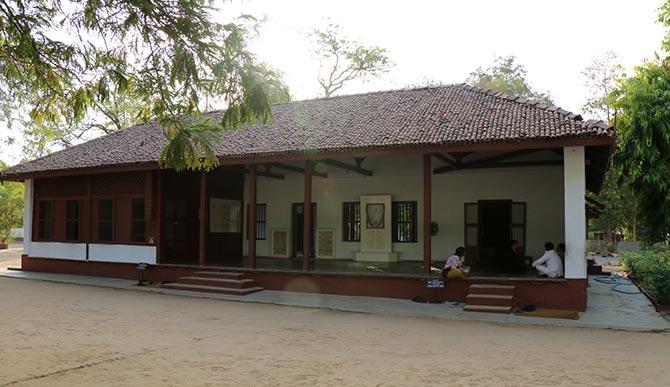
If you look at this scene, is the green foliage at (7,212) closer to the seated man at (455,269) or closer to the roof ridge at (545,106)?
the roof ridge at (545,106)

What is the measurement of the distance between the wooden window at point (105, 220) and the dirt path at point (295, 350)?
525 centimetres

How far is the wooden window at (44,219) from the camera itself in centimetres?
1694

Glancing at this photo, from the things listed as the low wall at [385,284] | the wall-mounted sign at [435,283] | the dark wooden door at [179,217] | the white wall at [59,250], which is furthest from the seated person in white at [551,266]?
the white wall at [59,250]

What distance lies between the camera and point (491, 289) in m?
10.4

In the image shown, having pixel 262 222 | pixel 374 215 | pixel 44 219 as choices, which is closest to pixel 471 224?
pixel 374 215

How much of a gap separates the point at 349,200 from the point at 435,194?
→ 8.59 ft

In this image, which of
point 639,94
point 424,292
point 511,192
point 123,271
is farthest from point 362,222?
point 639,94

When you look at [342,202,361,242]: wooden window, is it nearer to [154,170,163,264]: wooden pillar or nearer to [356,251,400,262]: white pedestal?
[356,251,400,262]: white pedestal

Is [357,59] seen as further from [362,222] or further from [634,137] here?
[634,137]

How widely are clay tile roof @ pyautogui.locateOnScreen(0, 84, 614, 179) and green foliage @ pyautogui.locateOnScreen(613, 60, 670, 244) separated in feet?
5.19

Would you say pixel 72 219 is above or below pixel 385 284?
above

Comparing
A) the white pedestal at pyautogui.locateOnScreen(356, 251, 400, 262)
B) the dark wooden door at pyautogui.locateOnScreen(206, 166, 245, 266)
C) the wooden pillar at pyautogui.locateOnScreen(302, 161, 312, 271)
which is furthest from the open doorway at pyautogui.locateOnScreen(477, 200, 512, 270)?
the dark wooden door at pyautogui.locateOnScreen(206, 166, 245, 266)

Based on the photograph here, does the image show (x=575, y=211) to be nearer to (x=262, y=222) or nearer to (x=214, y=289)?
(x=214, y=289)

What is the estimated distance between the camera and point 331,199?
16.9m
